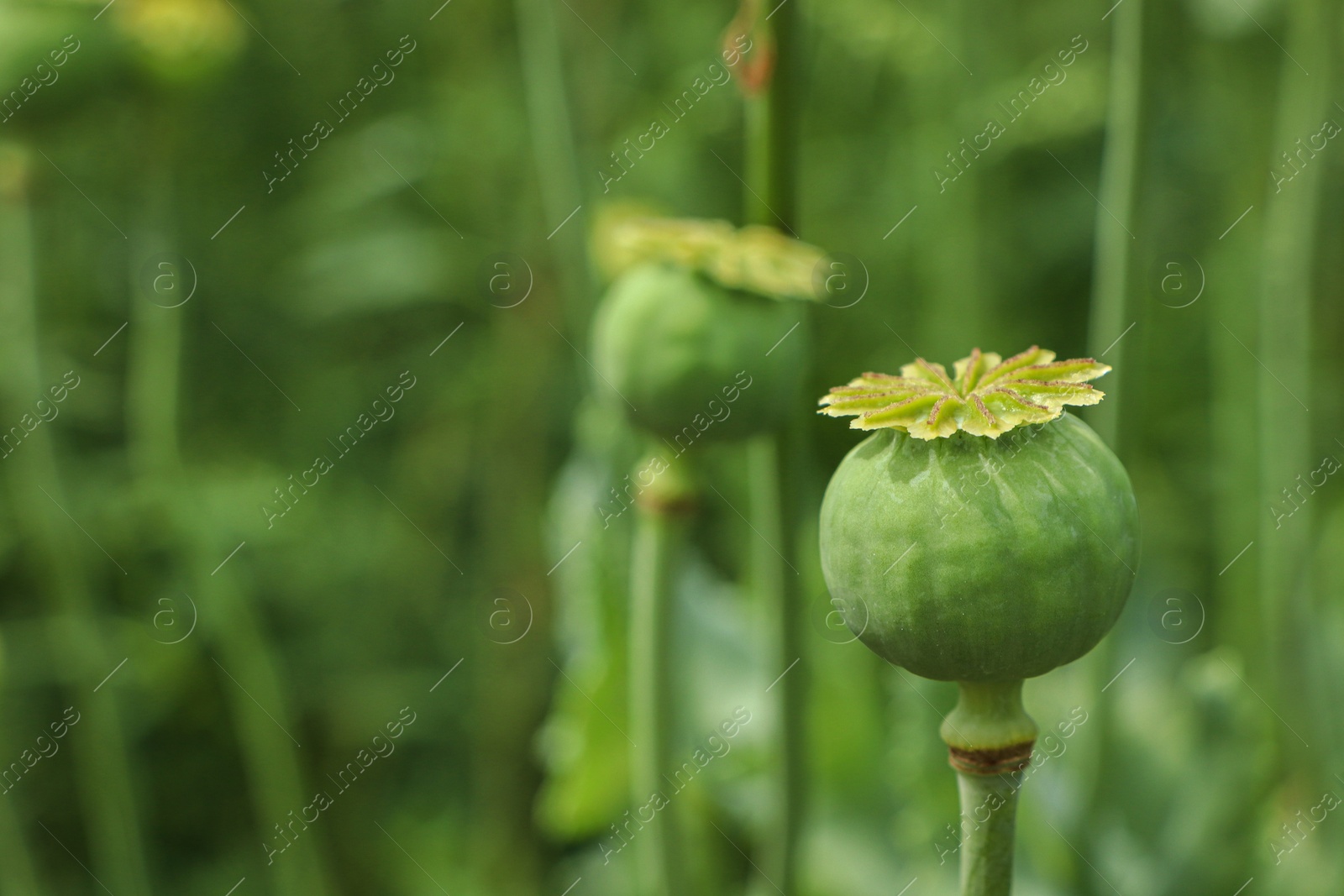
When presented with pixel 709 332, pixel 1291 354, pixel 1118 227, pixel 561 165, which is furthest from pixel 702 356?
pixel 1291 354

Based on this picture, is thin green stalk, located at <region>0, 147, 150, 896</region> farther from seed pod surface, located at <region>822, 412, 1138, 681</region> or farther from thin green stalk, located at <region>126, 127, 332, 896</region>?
seed pod surface, located at <region>822, 412, 1138, 681</region>

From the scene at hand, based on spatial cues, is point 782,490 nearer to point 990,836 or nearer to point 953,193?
point 990,836

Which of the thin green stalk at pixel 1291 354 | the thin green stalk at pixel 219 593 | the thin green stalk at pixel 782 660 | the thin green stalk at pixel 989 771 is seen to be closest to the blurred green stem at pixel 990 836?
the thin green stalk at pixel 989 771

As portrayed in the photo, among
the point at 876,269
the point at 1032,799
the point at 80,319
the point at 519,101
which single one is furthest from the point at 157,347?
the point at 1032,799

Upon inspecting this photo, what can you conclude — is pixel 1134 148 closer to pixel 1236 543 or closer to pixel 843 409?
pixel 843 409

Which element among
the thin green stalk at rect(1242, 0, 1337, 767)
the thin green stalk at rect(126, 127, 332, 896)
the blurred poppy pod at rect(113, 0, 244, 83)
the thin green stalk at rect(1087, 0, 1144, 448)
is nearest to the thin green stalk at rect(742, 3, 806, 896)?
the thin green stalk at rect(1087, 0, 1144, 448)

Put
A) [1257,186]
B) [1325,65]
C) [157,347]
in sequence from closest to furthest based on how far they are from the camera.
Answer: [1325,65], [1257,186], [157,347]
